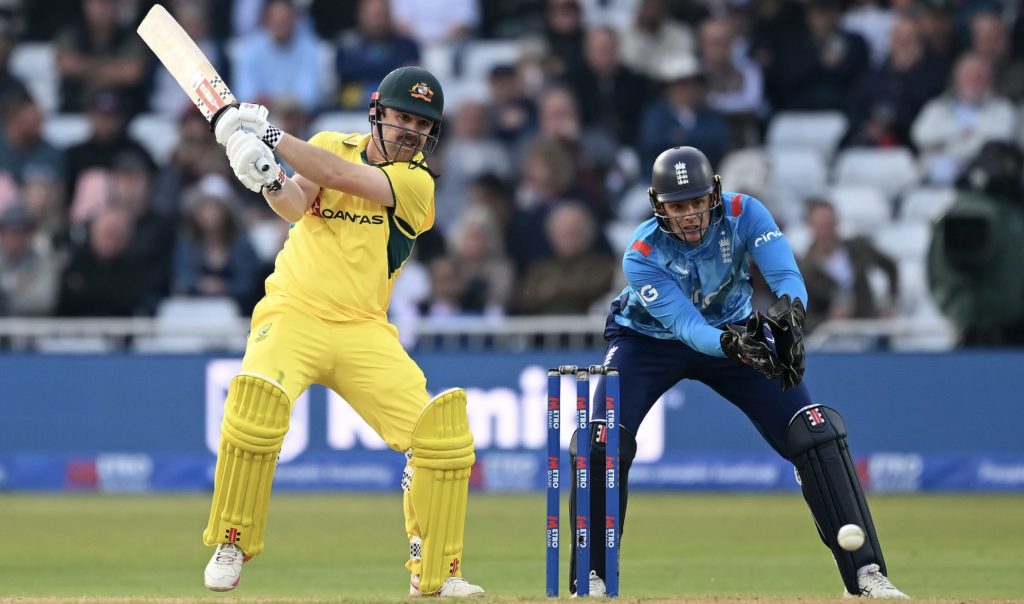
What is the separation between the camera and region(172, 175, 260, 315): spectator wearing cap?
46.7 feet

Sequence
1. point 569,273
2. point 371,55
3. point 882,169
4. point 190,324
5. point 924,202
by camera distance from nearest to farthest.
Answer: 1. point 190,324
2. point 569,273
3. point 924,202
4. point 882,169
5. point 371,55

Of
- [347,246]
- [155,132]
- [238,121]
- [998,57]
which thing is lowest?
[347,246]

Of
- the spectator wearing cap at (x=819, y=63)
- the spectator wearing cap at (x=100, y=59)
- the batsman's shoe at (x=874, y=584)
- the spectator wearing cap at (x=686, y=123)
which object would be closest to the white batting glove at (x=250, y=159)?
the batsman's shoe at (x=874, y=584)

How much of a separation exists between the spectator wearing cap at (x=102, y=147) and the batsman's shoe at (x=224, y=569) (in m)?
9.52

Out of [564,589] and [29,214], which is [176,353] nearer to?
[29,214]

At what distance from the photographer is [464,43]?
1669 cm

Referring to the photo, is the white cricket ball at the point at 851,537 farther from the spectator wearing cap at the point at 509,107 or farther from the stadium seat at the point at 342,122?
the stadium seat at the point at 342,122

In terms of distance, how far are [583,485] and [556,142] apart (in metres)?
8.55

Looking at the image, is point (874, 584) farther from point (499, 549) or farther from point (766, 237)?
point (499, 549)

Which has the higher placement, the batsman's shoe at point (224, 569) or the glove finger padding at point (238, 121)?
the glove finger padding at point (238, 121)

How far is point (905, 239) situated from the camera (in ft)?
48.1

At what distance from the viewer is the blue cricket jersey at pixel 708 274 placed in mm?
6902

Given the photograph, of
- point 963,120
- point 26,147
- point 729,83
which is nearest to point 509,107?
point 729,83

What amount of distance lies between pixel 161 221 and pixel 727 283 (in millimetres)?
8627
